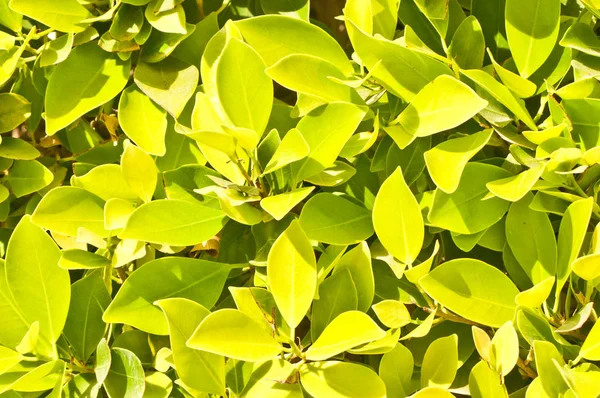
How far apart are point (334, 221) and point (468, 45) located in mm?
212

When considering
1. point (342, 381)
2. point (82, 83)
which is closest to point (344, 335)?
point (342, 381)

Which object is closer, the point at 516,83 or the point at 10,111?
the point at 516,83

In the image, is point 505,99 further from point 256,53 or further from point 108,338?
point 108,338

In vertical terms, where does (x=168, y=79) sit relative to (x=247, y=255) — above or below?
above

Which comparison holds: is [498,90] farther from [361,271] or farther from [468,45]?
[361,271]

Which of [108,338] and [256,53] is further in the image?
[108,338]

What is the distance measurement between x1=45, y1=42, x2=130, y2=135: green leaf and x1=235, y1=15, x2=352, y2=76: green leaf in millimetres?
171

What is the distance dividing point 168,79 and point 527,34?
0.36 meters

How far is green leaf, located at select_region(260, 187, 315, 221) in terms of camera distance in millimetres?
524

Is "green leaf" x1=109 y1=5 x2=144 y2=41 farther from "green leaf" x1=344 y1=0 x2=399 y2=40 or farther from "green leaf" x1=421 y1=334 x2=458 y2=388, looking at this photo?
"green leaf" x1=421 y1=334 x2=458 y2=388

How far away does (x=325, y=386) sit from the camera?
547mm

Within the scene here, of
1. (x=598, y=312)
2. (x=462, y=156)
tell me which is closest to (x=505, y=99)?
(x=462, y=156)

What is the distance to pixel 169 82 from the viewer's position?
2.17ft

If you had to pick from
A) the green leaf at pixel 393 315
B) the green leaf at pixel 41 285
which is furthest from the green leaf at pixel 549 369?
the green leaf at pixel 41 285
